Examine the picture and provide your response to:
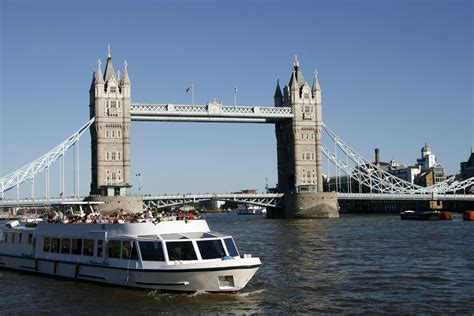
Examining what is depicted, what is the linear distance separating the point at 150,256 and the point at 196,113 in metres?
62.5

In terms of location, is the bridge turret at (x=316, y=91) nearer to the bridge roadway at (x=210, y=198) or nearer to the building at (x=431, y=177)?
the bridge roadway at (x=210, y=198)

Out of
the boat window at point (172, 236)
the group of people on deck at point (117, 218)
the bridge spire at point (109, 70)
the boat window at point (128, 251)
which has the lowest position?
the boat window at point (128, 251)

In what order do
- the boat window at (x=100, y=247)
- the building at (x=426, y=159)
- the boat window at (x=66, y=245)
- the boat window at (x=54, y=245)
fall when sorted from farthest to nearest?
1. the building at (x=426, y=159)
2. the boat window at (x=54, y=245)
3. the boat window at (x=66, y=245)
4. the boat window at (x=100, y=247)

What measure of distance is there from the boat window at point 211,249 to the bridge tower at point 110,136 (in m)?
60.4

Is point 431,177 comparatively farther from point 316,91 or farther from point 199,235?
point 199,235

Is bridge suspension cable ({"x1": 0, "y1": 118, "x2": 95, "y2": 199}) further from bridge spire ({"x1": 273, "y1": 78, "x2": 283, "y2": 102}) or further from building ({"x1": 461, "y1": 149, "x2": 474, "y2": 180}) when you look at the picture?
building ({"x1": 461, "y1": 149, "x2": 474, "y2": 180})

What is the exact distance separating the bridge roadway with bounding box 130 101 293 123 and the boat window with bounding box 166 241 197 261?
61.5 m

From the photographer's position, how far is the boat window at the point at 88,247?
26266 millimetres

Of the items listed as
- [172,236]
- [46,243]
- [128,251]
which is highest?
[172,236]

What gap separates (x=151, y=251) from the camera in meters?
23.5

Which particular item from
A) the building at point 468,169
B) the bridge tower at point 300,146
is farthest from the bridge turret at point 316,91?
the building at point 468,169

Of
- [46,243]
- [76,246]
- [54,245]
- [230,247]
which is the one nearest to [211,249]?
[230,247]

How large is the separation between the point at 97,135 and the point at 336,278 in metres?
61.3

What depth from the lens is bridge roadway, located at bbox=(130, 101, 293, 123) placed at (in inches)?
3339
